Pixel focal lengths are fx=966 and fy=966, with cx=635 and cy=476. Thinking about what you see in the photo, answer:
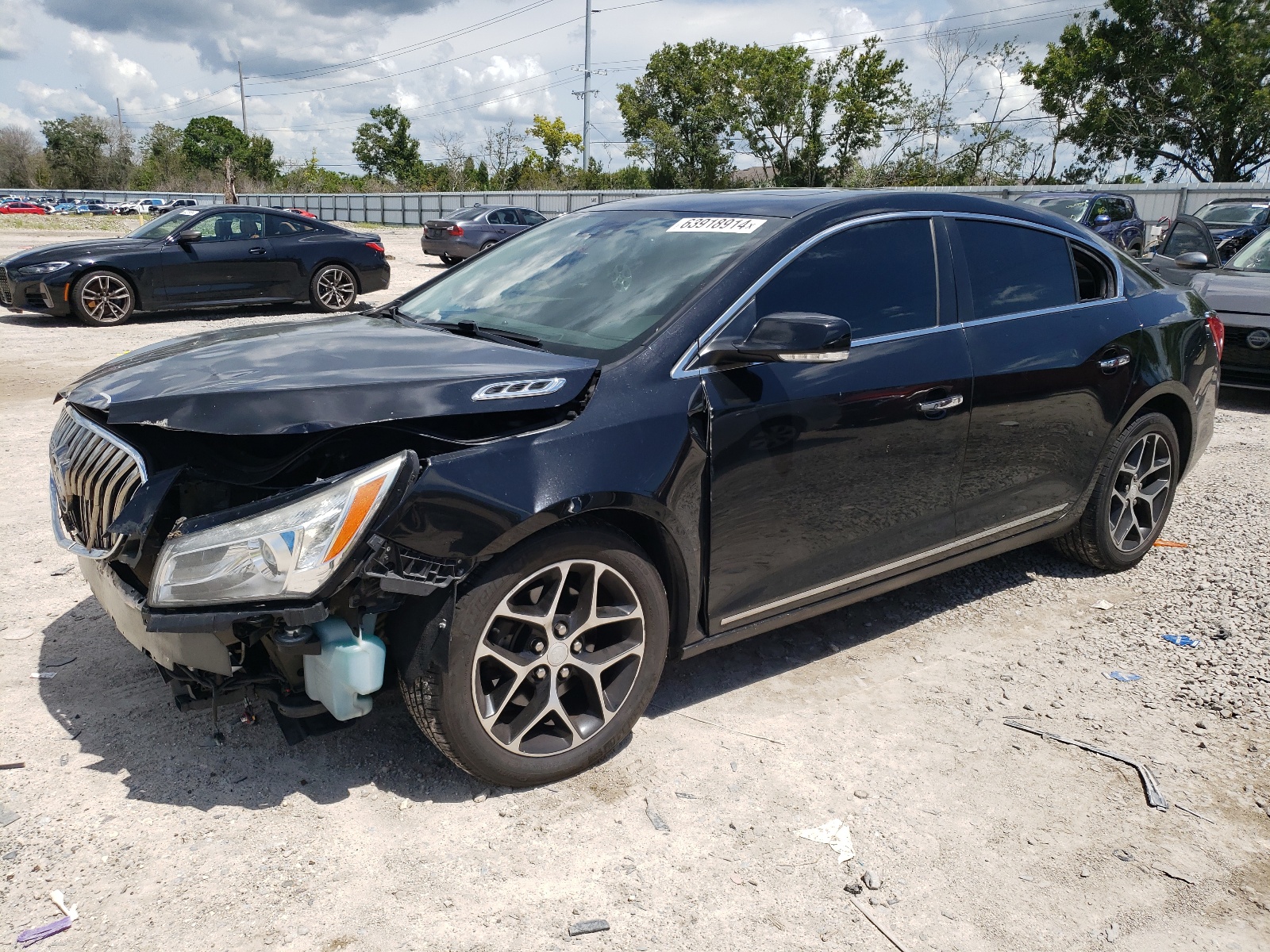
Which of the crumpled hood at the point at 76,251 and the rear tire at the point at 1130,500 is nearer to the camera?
the rear tire at the point at 1130,500

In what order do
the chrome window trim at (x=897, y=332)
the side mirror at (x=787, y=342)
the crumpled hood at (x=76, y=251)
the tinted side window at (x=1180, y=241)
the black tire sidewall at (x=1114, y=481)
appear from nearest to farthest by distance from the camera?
the side mirror at (x=787, y=342) → the chrome window trim at (x=897, y=332) → the black tire sidewall at (x=1114, y=481) → the tinted side window at (x=1180, y=241) → the crumpled hood at (x=76, y=251)

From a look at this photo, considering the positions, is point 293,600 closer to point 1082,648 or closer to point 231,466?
point 231,466

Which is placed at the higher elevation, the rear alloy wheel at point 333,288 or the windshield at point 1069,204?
the windshield at point 1069,204

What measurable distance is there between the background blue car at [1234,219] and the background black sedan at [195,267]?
14.7 metres

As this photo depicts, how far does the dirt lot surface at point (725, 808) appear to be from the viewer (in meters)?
2.39

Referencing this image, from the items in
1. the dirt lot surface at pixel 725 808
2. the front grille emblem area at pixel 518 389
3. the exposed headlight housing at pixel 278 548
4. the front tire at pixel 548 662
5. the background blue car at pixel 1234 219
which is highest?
the background blue car at pixel 1234 219

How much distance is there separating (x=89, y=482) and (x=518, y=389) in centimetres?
129

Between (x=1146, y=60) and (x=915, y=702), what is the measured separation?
4262cm

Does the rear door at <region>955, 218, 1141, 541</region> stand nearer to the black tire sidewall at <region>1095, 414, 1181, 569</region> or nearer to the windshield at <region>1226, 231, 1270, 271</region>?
the black tire sidewall at <region>1095, 414, 1181, 569</region>

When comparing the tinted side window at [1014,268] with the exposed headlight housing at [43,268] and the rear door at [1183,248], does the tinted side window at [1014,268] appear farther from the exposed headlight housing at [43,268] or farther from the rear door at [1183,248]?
the exposed headlight housing at [43,268]

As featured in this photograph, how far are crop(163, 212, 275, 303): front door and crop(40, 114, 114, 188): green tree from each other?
262 feet

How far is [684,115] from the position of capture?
54.4 metres

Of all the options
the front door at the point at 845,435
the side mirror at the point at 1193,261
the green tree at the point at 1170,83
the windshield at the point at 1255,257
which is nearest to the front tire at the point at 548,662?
the front door at the point at 845,435

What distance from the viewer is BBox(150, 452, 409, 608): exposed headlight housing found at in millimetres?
2389
